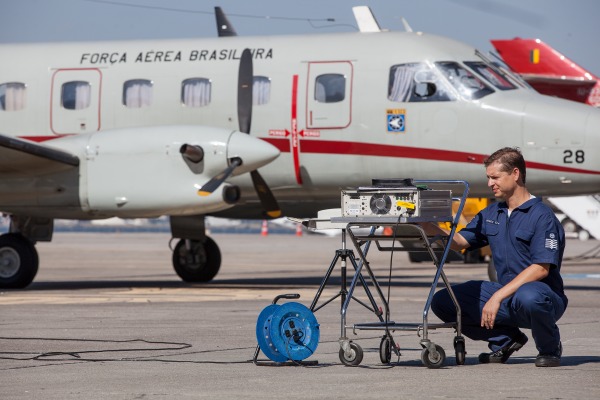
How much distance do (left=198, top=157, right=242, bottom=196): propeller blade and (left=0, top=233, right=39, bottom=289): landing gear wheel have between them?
→ 382 centimetres

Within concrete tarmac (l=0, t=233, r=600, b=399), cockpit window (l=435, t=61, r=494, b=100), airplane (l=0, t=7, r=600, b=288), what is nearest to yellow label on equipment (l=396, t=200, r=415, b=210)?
concrete tarmac (l=0, t=233, r=600, b=399)

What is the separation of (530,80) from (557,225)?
23087 mm

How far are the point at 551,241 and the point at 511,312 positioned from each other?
2.15ft

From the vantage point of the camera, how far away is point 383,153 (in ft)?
60.6

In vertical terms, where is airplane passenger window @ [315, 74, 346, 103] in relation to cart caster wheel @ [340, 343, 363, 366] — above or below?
above

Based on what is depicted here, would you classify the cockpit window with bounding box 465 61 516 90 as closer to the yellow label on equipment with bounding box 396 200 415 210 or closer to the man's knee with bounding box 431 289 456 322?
the man's knee with bounding box 431 289 456 322

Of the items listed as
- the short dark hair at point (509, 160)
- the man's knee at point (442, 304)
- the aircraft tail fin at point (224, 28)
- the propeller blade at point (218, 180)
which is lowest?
the man's knee at point (442, 304)

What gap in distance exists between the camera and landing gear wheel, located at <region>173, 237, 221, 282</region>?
22.0 m

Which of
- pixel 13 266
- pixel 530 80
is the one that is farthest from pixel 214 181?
pixel 530 80

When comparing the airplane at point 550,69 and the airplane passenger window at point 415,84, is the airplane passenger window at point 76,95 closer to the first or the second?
the airplane passenger window at point 415,84

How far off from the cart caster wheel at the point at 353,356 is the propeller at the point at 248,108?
33.6 ft

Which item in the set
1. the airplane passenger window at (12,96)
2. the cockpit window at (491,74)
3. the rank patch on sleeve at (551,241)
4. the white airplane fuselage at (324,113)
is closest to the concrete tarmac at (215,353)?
the rank patch on sleeve at (551,241)

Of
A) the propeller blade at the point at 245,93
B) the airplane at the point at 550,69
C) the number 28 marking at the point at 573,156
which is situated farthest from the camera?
the airplane at the point at 550,69

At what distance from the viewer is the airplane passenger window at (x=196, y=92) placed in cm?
1947
